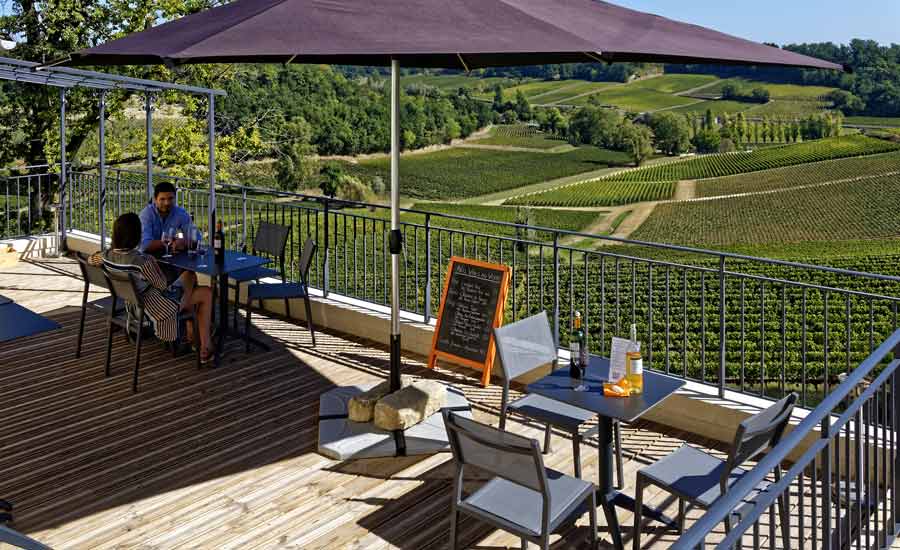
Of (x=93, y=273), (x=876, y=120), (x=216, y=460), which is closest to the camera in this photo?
(x=216, y=460)

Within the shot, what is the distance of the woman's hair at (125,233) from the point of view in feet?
19.2

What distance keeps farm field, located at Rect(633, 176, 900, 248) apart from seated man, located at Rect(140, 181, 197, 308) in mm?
67191

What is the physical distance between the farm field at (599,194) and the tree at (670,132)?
363 inches

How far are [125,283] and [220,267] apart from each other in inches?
30.0

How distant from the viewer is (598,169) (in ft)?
302

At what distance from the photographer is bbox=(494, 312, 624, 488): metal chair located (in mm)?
4023

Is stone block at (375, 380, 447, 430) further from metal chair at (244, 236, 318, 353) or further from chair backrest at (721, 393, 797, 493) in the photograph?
chair backrest at (721, 393, 797, 493)

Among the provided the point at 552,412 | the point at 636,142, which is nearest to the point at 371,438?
the point at 552,412

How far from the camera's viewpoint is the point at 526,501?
10.5 ft

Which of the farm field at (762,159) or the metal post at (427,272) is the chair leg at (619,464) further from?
the farm field at (762,159)

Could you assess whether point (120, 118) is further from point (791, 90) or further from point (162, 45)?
point (791, 90)

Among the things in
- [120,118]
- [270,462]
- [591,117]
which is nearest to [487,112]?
[591,117]

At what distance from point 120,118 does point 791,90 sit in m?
94.3

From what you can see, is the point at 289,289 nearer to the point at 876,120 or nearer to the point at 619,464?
the point at 619,464
